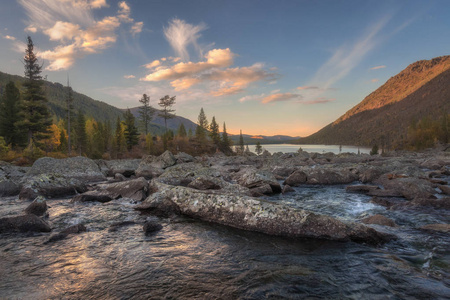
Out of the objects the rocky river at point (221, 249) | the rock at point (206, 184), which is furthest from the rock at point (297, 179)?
the rock at point (206, 184)

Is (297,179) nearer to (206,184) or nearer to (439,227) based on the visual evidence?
(206,184)

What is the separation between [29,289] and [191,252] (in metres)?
3.59

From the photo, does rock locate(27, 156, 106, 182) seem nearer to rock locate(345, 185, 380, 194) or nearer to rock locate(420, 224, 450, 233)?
rock locate(345, 185, 380, 194)

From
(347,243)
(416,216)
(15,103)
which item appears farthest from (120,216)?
(15,103)

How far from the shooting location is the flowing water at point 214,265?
14.9 feet

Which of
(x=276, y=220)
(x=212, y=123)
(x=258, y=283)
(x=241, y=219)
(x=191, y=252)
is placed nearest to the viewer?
(x=258, y=283)

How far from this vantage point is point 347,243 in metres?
6.80

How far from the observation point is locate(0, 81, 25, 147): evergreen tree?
1753 inches

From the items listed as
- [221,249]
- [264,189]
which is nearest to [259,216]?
[221,249]

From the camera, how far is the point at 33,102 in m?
41.2

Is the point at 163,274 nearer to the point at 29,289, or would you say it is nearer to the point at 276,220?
the point at 29,289

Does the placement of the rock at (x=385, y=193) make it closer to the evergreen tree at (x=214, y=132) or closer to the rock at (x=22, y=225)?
the rock at (x=22, y=225)

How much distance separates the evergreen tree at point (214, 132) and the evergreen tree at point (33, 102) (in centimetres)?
5866

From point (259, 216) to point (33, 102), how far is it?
5095cm
